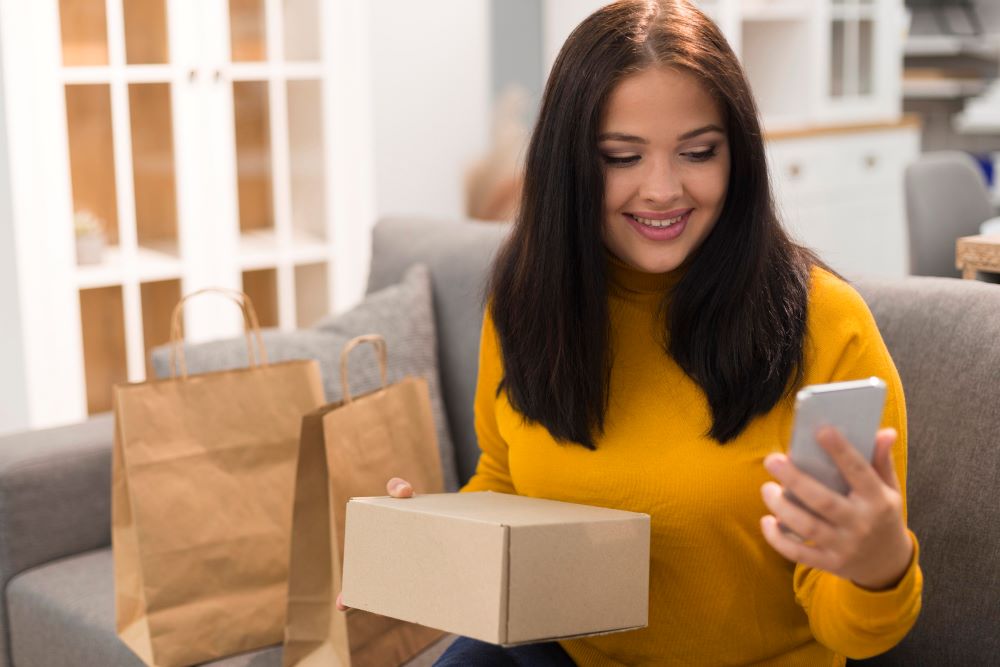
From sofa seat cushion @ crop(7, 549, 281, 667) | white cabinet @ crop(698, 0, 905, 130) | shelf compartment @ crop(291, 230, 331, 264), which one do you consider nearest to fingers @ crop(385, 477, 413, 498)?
sofa seat cushion @ crop(7, 549, 281, 667)

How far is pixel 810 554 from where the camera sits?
921mm

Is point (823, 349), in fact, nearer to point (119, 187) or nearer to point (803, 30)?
point (119, 187)

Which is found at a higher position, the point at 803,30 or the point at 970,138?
the point at 803,30

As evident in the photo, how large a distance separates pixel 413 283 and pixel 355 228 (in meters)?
1.10

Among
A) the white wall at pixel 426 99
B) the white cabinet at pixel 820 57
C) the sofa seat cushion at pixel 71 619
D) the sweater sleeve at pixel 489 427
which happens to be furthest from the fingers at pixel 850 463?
the white cabinet at pixel 820 57

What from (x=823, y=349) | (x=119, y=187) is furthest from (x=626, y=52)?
(x=119, y=187)

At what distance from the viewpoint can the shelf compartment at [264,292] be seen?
2977 mm

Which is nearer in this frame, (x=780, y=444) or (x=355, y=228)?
(x=780, y=444)

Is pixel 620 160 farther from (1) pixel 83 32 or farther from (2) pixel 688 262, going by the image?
(1) pixel 83 32

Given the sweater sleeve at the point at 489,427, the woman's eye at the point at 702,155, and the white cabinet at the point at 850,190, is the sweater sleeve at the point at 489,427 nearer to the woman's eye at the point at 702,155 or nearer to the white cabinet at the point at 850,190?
the woman's eye at the point at 702,155

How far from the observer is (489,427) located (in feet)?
4.88

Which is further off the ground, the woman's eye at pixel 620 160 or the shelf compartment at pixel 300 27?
the shelf compartment at pixel 300 27

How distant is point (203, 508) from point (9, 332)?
3.83 ft

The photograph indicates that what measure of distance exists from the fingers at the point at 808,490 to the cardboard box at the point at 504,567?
0.98ft
